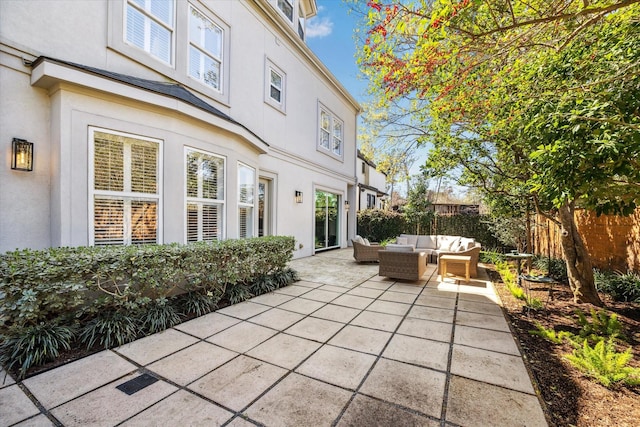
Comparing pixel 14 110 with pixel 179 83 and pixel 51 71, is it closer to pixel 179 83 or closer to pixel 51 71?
pixel 51 71

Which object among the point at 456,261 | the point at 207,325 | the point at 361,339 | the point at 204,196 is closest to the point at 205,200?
the point at 204,196

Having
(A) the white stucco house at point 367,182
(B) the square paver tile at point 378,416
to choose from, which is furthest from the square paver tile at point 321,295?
(A) the white stucco house at point 367,182

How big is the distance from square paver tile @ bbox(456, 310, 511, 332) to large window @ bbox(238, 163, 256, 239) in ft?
16.4

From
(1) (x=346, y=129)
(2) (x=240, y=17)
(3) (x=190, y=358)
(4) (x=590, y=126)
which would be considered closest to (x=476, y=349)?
(4) (x=590, y=126)

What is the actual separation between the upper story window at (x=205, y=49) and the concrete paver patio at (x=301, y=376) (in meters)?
5.23

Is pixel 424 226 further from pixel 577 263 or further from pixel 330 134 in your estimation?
pixel 577 263

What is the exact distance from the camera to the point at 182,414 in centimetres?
213

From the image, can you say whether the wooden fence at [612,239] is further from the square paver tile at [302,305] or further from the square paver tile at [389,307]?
the square paver tile at [302,305]

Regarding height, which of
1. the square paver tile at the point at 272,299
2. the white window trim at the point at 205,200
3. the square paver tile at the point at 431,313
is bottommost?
the square paver tile at the point at 431,313

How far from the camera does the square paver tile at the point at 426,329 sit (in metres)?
3.59

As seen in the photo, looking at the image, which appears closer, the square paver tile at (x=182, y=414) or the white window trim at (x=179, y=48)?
the square paver tile at (x=182, y=414)

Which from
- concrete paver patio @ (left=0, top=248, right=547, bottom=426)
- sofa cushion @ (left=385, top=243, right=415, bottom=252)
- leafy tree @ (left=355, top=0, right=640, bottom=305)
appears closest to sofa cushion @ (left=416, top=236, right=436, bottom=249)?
sofa cushion @ (left=385, top=243, right=415, bottom=252)

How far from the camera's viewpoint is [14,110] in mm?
3629

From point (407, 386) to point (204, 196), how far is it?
472 centimetres
